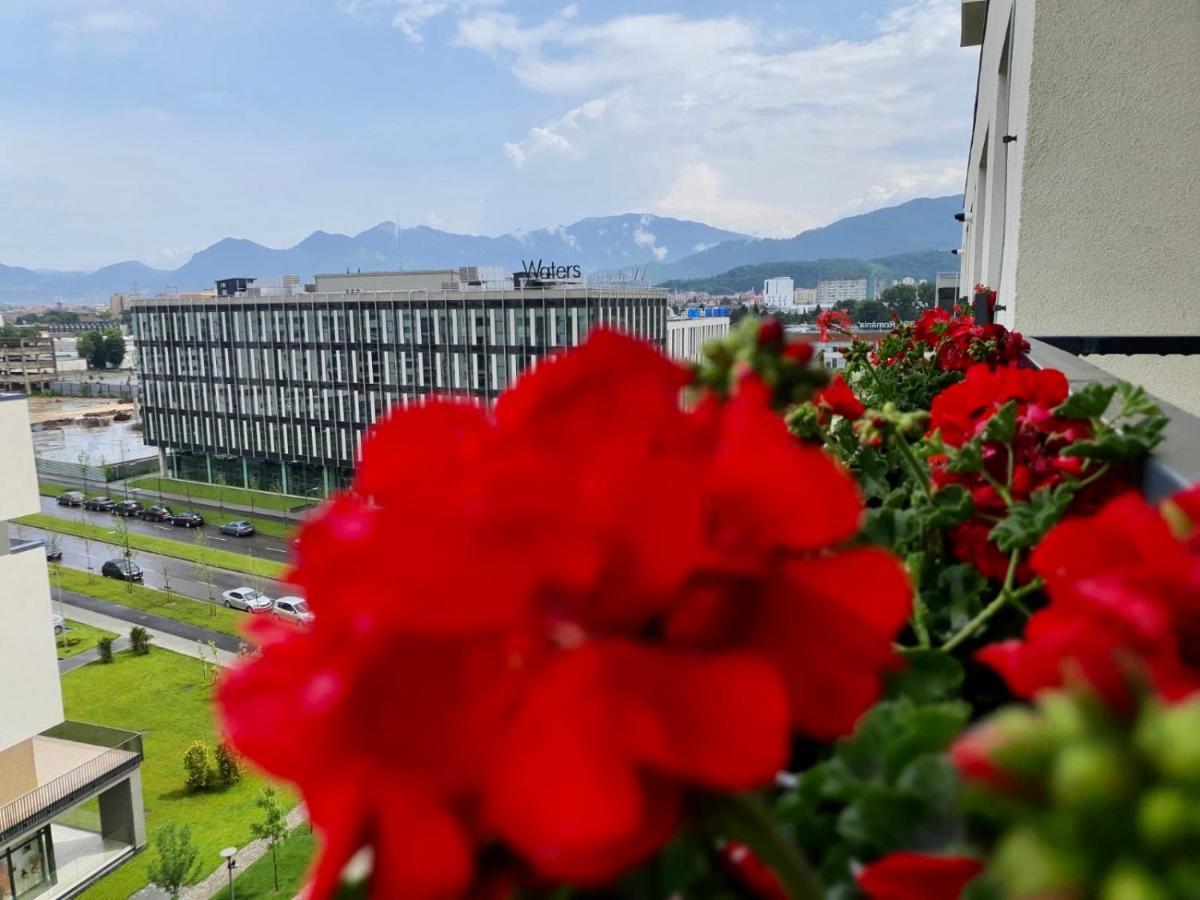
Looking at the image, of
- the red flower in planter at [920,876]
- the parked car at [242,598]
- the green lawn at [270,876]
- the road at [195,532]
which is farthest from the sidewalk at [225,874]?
the red flower in planter at [920,876]

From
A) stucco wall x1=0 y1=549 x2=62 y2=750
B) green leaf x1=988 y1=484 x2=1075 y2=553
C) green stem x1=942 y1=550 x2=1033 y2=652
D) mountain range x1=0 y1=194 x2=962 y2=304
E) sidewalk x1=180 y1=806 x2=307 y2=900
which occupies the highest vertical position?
mountain range x1=0 y1=194 x2=962 y2=304

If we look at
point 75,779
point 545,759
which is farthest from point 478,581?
point 75,779

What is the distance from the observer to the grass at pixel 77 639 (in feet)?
57.0

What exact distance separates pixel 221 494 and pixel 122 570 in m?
6.16

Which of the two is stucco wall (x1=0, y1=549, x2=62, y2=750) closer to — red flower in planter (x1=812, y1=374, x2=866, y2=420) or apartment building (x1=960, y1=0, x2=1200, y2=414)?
apartment building (x1=960, y1=0, x2=1200, y2=414)

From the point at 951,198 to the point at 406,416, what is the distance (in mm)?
171598

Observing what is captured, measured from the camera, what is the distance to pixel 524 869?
0.78 feet

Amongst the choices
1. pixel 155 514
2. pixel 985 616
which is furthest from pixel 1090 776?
pixel 155 514

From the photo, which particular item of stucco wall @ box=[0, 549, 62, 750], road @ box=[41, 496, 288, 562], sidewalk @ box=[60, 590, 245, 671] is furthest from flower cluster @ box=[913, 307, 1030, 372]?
road @ box=[41, 496, 288, 562]

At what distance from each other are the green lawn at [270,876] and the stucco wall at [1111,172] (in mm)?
10719

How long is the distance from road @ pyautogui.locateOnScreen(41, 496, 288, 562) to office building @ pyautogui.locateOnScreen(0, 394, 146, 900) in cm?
1108

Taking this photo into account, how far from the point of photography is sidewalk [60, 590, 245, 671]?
17.7 metres

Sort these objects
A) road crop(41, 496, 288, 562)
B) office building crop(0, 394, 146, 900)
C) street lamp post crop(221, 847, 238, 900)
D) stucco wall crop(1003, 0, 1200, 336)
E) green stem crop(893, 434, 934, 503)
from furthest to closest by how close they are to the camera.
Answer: road crop(41, 496, 288, 562) < street lamp post crop(221, 847, 238, 900) < office building crop(0, 394, 146, 900) < stucco wall crop(1003, 0, 1200, 336) < green stem crop(893, 434, 934, 503)

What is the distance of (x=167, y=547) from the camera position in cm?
2377
